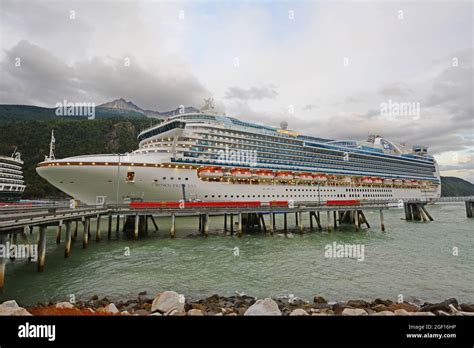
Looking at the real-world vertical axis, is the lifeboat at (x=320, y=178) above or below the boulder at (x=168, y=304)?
above

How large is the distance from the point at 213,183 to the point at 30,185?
3227 inches

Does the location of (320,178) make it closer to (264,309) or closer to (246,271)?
(246,271)

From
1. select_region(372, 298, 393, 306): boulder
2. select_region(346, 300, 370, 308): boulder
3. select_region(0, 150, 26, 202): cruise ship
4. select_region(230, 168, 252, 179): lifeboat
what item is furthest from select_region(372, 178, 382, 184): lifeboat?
select_region(0, 150, 26, 202): cruise ship

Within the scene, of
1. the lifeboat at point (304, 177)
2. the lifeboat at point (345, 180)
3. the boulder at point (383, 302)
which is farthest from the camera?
the lifeboat at point (345, 180)

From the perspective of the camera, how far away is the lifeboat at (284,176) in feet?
159

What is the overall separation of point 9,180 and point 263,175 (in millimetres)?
56888

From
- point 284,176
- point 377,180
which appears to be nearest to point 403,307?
point 284,176

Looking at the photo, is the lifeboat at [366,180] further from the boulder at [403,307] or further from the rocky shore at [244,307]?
the boulder at [403,307]

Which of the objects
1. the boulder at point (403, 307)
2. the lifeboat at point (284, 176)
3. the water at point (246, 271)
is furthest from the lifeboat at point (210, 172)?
the boulder at point (403, 307)

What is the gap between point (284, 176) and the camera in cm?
4922

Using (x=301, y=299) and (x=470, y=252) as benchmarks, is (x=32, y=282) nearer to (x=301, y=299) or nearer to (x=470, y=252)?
(x=301, y=299)
